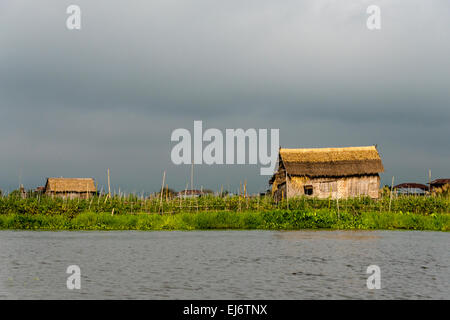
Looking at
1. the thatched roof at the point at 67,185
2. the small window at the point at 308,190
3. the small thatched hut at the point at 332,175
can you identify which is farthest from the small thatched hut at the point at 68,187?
the small window at the point at 308,190

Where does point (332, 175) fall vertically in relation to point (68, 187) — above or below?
above

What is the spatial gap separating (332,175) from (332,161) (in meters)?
1.41

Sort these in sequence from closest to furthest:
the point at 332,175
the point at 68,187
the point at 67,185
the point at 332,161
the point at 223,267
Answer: the point at 223,267, the point at 332,175, the point at 332,161, the point at 68,187, the point at 67,185

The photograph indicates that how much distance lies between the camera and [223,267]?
15.6 meters

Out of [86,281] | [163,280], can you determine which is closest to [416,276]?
[163,280]

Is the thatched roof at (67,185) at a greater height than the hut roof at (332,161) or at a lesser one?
lesser

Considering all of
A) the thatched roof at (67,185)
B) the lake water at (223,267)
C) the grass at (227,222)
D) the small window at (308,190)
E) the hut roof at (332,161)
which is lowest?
the lake water at (223,267)

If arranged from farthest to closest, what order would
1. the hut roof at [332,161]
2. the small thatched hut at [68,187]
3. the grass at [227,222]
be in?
the small thatched hut at [68,187] → the hut roof at [332,161] → the grass at [227,222]

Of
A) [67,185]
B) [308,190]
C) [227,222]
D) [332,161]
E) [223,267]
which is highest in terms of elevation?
[332,161]

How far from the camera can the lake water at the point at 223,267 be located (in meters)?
11.9

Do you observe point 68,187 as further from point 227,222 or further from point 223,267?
point 223,267

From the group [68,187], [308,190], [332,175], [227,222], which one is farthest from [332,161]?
[68,187]

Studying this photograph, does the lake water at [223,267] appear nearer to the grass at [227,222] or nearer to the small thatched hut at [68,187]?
the grass at [227,222]
